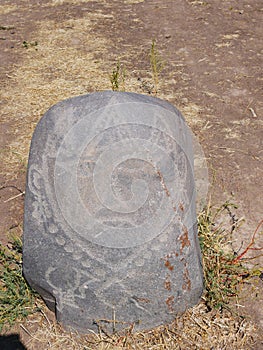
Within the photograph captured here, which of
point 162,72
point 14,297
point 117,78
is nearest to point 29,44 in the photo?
point 117,78

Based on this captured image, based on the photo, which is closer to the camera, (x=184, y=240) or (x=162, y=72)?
(x=184, y=240)

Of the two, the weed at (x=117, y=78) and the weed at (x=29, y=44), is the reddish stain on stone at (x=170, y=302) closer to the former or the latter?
the weed at (x=117, y=78)

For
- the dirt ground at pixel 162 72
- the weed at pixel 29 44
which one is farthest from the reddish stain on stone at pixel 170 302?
the weed at pixel 29 44

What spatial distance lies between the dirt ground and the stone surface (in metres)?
0.77

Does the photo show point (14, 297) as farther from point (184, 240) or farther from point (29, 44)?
point (29, 44)

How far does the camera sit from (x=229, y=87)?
5363mm

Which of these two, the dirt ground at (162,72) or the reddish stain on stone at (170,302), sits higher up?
the reddish stain on stone at (170,302)

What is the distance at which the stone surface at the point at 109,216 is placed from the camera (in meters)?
2.49

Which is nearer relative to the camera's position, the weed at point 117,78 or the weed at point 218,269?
the weed at point 218,269

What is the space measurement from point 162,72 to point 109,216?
3.51m

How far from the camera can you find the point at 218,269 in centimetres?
291

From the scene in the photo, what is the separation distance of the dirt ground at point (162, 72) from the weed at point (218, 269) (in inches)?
5.4

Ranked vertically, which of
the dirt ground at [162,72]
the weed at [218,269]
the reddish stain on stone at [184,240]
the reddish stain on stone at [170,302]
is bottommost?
the dirt ground at [162,72]

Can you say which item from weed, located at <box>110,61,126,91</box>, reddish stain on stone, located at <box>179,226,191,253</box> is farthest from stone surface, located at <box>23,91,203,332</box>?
weed, located at <box>110,61,126,91</box>
